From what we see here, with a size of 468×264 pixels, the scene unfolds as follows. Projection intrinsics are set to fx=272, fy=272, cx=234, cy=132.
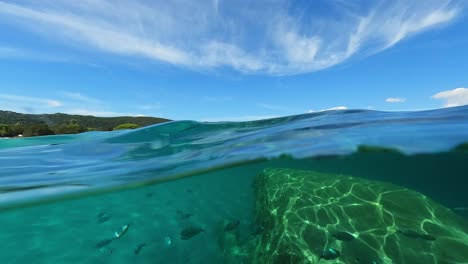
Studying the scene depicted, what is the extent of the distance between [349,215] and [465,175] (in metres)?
20.0

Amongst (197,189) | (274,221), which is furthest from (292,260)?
A: (197,189)

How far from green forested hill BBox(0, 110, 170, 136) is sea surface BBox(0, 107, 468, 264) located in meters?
12.0

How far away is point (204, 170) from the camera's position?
42.3ft

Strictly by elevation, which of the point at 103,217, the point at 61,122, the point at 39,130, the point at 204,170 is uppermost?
the point at 61,122

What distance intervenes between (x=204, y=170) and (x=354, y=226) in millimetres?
7887

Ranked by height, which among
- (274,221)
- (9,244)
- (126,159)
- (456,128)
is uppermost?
(456,128)

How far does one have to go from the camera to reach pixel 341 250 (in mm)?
5621

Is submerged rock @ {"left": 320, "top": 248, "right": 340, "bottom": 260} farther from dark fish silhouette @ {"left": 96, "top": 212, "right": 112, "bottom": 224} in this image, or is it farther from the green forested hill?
the green forested hill

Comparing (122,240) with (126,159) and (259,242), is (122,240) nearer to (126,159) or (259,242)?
(126,159)

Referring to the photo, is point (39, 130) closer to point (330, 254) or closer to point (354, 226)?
point (354, 226)

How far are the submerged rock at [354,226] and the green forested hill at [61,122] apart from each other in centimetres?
2177

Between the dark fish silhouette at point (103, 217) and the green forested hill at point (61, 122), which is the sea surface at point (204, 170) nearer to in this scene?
the dark fish silhouette at point (103, 217)

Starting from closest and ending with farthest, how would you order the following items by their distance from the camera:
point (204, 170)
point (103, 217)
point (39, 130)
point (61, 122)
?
point (103, 217), point (204, 170), point (39, 130), point (61, 122)

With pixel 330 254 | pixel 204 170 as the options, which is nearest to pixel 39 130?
pixel 204 170
